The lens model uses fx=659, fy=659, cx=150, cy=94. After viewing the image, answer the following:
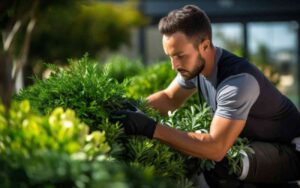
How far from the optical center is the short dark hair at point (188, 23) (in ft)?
12.3

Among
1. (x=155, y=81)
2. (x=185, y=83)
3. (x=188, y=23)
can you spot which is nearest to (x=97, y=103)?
(x=188, y=23)

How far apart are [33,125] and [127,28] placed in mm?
16334

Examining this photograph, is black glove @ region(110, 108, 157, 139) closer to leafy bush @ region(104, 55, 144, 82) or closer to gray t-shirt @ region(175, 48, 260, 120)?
gray t-shirt @ region(175, 48, 260, 120)

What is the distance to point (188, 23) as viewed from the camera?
3748 mm

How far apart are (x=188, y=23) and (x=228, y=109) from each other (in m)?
0.55

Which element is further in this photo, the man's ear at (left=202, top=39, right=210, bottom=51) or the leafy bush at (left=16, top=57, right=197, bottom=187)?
the man's ear at (left=202, top=39, right=210, bottom=51)

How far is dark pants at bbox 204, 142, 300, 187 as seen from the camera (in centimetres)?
384

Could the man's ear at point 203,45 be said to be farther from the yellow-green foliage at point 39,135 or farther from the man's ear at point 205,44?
the yellow-green foliage at point 39,135

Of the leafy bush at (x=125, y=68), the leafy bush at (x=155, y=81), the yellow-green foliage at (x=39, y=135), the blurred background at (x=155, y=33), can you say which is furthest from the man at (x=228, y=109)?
the blurred background at (x=155, y=33)

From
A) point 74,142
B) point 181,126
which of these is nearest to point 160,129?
point 181,126

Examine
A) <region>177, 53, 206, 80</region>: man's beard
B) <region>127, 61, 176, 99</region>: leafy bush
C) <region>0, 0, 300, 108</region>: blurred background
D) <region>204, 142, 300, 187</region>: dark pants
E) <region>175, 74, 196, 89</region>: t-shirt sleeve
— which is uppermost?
<region>177, 53, 206, 80</region>: man's beard

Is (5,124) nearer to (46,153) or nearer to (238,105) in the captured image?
(46,153)

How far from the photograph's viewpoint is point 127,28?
1869 centimetres

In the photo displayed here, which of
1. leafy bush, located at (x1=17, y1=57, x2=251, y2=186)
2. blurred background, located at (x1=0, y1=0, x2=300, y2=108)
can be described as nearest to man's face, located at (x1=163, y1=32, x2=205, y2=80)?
leafy bush, located at (x1=17, y1=57, x2=251, y2=186)
